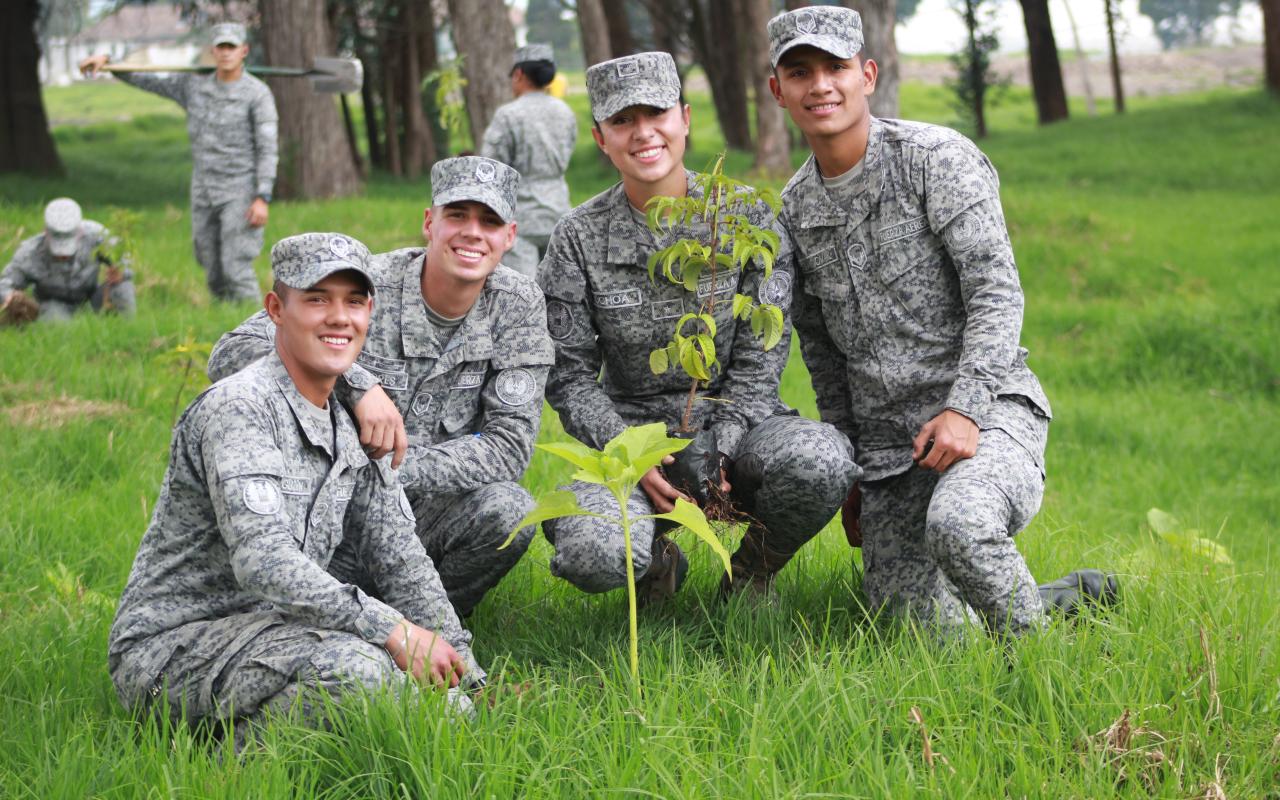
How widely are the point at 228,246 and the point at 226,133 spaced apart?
766mm

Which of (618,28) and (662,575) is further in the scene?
(618,28)

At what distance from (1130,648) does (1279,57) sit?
74.3 ft

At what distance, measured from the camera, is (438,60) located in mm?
25453

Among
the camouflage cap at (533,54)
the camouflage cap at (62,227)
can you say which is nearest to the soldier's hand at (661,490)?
the camouflage cap at (533,54)

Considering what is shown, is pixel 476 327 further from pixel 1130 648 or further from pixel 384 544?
pixel 1130 648

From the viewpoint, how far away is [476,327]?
415 cm

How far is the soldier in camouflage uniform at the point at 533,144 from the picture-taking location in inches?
349

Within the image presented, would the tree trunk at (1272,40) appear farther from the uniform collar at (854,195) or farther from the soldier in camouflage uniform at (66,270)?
the uniform collar at (854,195)

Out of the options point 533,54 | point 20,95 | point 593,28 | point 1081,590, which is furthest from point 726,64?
point 1081,590

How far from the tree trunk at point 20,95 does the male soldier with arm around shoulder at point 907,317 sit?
18046mm

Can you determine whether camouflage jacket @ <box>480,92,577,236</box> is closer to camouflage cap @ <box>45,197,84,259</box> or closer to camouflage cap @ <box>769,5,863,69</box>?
camouflage cap @ <box>45,197,84,259</box>

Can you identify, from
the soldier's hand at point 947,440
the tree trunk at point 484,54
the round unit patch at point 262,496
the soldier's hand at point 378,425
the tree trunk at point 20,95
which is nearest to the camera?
the round unit patch at point 262,496

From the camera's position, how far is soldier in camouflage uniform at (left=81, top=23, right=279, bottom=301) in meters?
9.38

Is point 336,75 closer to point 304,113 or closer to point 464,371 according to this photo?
point 304,113
